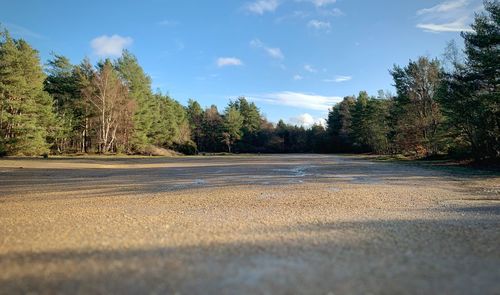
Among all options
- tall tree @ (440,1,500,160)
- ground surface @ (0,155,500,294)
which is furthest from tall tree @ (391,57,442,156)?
ground surface @ (0,155,500,294)

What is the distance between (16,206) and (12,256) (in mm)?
5253

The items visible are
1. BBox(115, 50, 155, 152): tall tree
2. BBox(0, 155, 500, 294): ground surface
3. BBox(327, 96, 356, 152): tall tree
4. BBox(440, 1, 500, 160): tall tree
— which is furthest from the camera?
BBox(327, 96, 356, 152): tall tree

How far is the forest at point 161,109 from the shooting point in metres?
24.5

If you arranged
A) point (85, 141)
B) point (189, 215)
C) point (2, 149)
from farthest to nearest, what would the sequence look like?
point (85, 141) < point (2, 149) < point (189, 215)

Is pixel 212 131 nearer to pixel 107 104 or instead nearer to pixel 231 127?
pixel 231 127

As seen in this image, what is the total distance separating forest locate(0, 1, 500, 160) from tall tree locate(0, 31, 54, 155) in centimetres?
9

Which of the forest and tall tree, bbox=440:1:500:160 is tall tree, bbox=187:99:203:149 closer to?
the forest

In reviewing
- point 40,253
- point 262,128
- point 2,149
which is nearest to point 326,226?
point 40,253

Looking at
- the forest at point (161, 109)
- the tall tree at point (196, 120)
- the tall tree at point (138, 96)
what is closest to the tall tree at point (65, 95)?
the forest at point (161, 109)

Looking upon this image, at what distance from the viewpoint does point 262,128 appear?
3782 inches

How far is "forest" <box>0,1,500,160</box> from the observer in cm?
2445

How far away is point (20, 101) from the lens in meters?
34.5

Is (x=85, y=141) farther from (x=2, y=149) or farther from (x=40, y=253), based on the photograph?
(x=40, y=253)

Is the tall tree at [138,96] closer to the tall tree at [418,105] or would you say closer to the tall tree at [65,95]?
the tall tree at [65,95]
